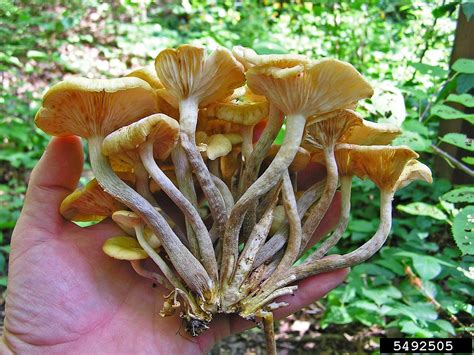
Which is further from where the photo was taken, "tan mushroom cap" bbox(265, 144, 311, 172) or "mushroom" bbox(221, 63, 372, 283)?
"tan mushroom cap" bbox(265, 144, 311, 172)

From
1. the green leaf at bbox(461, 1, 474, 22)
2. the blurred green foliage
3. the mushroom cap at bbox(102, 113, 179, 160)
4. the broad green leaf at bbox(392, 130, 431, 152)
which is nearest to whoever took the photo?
the mushroom cap at bbox(102, 113, 179, 160)

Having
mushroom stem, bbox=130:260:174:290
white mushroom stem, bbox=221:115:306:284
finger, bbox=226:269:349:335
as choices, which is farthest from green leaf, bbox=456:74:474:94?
mushroom stem, bbox=130:260:174:290

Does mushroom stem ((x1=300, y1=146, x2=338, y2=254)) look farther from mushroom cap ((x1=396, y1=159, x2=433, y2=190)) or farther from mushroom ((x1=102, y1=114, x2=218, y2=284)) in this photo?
mushroom ((x1=102, y1=114, x2=218, y2=284))

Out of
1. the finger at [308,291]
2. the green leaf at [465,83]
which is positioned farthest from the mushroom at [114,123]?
the green leaf at [465,83]

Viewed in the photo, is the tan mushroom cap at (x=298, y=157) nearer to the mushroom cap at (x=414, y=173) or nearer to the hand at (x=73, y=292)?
the mushroom cap at (x=414, y=173)

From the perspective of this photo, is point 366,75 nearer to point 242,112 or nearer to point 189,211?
point 242,112

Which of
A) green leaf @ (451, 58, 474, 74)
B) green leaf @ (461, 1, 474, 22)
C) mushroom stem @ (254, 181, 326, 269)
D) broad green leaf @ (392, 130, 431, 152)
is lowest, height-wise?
mushroom stem @ (254, 181, 326, 269)

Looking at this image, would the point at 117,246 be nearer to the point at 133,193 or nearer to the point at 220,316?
the point at 133,193
